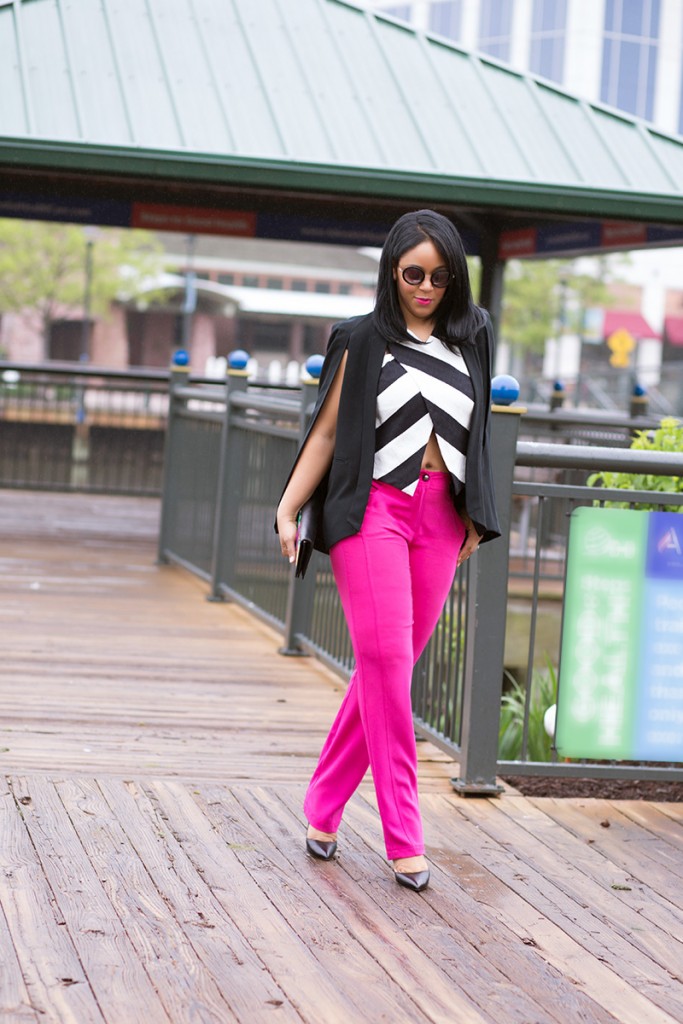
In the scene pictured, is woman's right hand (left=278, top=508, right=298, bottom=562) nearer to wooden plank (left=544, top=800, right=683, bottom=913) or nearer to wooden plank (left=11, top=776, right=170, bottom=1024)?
wooden plank (left=11, top=776, right=170, bottom=1024)

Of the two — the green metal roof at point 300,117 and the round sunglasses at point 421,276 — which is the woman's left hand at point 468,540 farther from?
the green metal roof at point 300,117

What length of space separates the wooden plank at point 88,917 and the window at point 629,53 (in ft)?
196

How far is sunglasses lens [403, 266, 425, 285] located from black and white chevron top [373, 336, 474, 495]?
199 millimetres

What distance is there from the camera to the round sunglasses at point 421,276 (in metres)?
4.41

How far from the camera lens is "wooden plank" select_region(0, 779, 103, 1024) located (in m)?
3.51

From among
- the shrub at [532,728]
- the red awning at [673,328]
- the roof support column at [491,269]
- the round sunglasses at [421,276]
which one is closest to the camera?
the round sunglasses at [421,276]

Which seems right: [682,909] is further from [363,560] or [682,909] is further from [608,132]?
[608,132]

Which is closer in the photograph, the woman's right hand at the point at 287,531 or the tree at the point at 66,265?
the woman's right hand at the point at 287,531

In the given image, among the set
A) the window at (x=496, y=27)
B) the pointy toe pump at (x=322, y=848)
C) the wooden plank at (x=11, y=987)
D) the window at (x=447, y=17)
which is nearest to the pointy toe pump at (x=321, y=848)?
the pointy toe pump at (x=322, y=848)

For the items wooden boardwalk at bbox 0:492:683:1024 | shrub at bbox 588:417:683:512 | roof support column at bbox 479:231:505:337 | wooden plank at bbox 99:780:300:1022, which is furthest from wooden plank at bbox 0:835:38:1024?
roof support column at bbox 479:231:505:337

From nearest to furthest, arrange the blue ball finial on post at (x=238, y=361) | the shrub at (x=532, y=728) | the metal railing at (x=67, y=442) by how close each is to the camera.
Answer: the shrub at (x=532, y=728) → the blue ball finial on post at (x=238, y=361) → the metal railing at (x=67, y=442)

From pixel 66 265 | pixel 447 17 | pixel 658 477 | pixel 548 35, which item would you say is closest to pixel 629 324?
pixel 548 35

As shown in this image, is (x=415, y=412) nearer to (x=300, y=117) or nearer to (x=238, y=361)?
(x=238, y=361)

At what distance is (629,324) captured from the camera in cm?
6131
